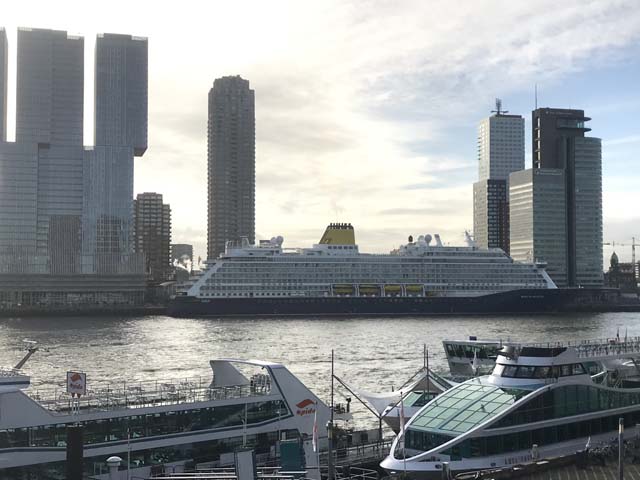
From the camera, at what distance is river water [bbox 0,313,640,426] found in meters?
61.3

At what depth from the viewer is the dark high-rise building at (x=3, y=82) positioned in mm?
189875

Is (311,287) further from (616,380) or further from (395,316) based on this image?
(616,380)

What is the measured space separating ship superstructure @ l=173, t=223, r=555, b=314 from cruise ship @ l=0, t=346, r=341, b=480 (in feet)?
361

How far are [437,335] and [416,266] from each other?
184 feet

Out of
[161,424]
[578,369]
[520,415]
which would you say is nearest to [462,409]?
[520,415]

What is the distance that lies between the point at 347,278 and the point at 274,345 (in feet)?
220

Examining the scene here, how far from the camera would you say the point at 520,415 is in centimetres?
2922

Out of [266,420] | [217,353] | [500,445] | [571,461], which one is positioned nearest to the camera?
[571,461]

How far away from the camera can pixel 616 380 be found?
1362 inches

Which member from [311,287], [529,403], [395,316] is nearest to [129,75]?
[311,287]

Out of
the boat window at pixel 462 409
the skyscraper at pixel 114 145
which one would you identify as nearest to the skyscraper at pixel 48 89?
the skyscraper at pixel 114 145

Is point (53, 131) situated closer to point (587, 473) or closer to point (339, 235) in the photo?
point (339, 235)

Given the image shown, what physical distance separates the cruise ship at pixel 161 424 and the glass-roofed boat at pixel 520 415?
158 inches

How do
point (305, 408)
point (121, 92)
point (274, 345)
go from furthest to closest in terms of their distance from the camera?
point (121, 92) < point (274, 345) < point (305, 408)
